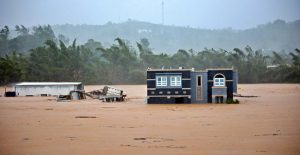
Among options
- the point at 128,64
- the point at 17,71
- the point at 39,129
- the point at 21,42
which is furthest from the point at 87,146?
the point at 21,42

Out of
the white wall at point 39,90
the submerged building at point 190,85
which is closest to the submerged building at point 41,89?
the white wall at point 39,90

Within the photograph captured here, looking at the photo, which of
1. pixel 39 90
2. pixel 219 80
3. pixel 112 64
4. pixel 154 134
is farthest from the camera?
pixel 112 64

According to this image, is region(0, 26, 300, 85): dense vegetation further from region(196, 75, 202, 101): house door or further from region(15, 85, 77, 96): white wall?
region(196, 75, 202, 101): house door

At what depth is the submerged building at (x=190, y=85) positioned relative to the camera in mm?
36844

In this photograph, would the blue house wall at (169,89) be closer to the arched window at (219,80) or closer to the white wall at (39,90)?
the arched window at (219,80)

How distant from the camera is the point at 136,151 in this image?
15203mm

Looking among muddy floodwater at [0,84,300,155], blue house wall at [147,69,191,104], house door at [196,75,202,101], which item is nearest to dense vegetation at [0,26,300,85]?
blue house wall at [147,69,191,104]

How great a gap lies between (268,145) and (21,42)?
445ft

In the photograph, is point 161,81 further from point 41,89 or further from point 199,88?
point 41,89

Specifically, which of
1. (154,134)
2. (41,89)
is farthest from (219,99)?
(41,89)

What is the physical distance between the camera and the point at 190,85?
37000mm

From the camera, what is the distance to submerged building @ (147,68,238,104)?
36.8m

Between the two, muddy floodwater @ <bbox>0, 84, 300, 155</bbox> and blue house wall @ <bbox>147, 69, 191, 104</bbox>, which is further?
blue house wall @ <bbox>147, 69, 191, 104</bbox>

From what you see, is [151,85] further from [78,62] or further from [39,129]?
[78,62]
